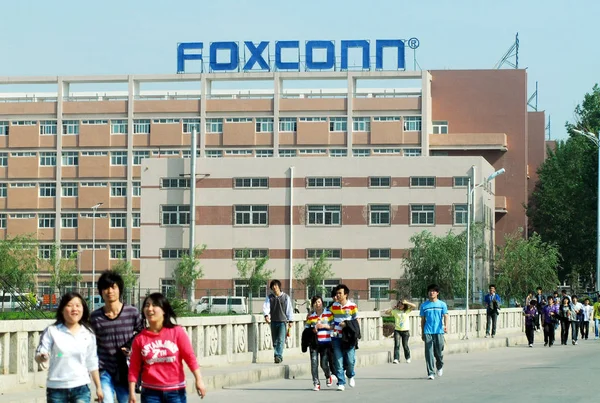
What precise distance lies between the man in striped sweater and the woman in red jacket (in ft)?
3.46

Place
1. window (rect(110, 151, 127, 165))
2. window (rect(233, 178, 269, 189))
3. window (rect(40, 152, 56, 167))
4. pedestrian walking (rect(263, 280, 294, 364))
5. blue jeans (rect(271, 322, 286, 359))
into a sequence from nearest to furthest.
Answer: pedestrian walking (rect(263, 280, 294, 364))
blue jeans (rect(271, 322, 286, 359))
window (rect(233, 178, 269, 189))
window (rect(110, 151, 127, 165))
window (rect(40, 152, 56, 167))

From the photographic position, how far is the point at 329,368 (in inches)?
776

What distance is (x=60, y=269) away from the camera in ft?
294

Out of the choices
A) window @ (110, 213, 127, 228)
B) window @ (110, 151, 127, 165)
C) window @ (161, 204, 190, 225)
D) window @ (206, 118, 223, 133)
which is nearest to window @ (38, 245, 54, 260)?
window @ (110, 213, 127, 228)

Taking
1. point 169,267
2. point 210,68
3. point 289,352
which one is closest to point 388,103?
point 210,68

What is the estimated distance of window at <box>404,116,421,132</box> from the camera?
92062 mm

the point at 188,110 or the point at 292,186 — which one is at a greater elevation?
the point at 188,110

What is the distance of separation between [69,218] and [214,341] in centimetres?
7469

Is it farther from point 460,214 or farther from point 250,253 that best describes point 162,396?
point 460,214

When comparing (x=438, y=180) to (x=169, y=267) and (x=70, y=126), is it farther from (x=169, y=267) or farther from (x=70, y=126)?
(x=70, y=126)

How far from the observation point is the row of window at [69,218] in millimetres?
94375

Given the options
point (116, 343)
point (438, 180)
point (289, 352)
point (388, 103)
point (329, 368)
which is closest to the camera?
point (116, 343)

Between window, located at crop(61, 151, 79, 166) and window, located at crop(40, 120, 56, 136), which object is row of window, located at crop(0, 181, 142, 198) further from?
window, located at crop(40, 120, 56, 136)

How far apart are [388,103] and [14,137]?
30719 millimetres
